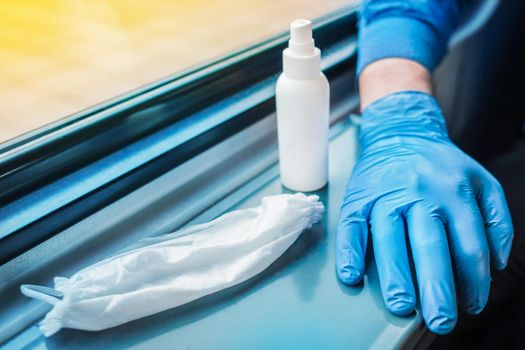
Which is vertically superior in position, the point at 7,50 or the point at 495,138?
the point at 7,50

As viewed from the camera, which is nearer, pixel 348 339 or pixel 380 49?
pixel 348 339

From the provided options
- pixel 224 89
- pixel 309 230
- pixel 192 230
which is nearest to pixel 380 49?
pixel 224 89

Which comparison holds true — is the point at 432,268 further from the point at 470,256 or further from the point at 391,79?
the point at 391,79

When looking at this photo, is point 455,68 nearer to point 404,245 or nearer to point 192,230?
point 404,245

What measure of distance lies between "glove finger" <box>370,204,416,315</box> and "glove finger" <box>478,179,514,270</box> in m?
0.16

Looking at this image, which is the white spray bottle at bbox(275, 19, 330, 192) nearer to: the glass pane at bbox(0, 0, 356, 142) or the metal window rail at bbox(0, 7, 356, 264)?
the metal window rail at bbox(0, 7, 356, 264)

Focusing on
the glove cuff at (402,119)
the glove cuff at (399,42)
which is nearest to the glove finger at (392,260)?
the glove cuff at (402,119)

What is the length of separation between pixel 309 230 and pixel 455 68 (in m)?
1.10

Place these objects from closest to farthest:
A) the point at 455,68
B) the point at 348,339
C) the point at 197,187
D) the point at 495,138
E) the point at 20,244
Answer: the point at 348,339 → the point at 20,244 → the point at 197,187 → the point at 455,68 → the point at 495,138

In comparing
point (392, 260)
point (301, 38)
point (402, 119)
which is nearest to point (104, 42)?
point (301, 38)

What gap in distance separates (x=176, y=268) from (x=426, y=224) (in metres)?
0.41

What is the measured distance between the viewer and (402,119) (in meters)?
0.96

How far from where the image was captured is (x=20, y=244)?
0.72m

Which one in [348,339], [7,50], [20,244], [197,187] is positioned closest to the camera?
[348,339]
